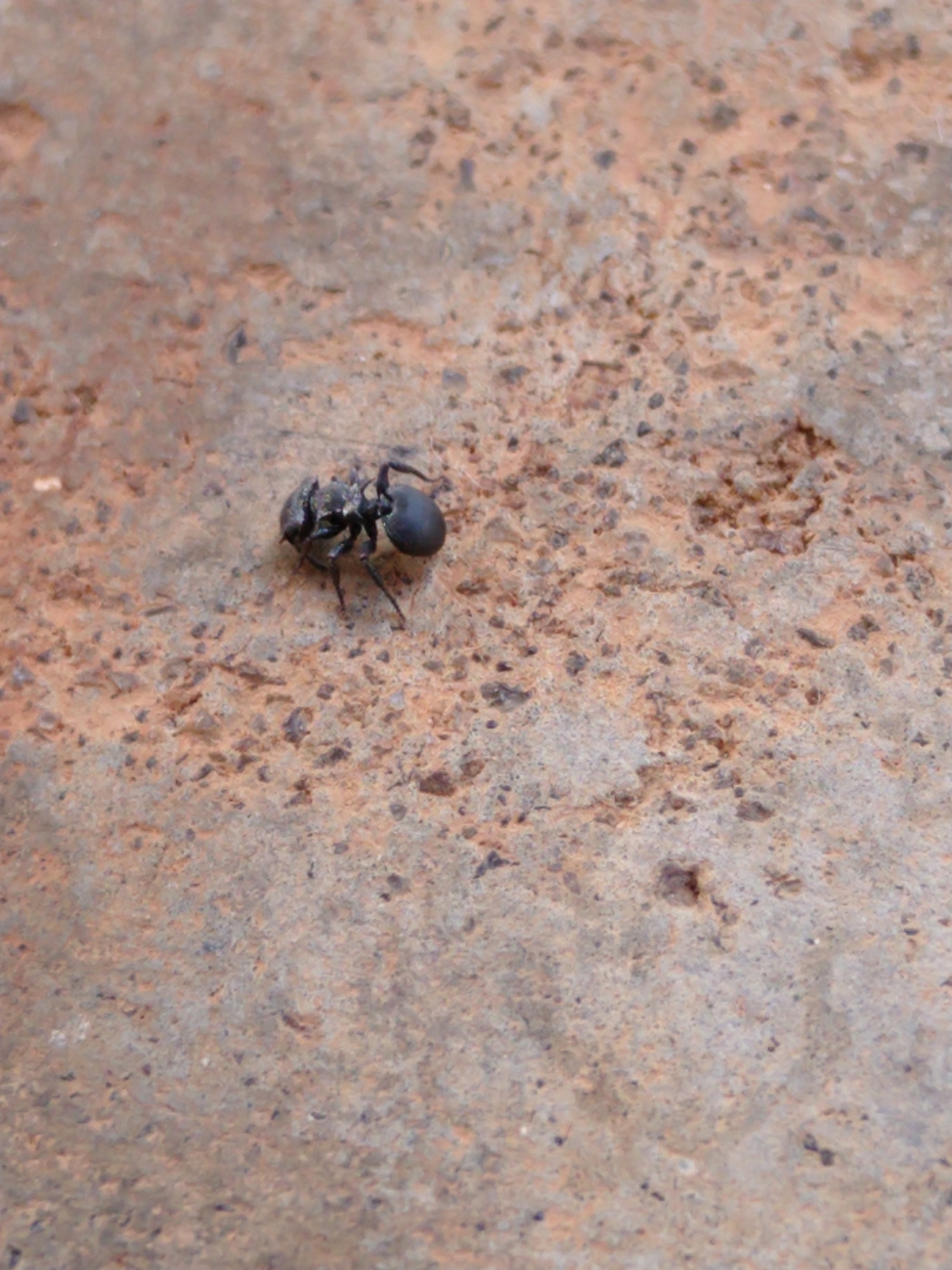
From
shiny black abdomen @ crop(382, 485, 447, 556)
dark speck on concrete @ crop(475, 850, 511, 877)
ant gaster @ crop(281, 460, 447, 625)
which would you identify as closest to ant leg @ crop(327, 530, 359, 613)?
ant gaster @ crop(281, 460, 447, 625)

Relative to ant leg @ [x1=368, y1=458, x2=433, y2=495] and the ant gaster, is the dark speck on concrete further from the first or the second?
ant leg @ [x1=368, y1=458, x2=433, y2=495]

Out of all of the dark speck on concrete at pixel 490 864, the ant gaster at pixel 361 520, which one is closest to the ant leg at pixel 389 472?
the ant gaster at pixel 361 520

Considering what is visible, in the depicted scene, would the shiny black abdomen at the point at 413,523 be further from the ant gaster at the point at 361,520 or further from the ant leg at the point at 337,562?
the ant leg at the point at 337,562

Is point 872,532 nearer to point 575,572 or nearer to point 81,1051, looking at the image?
point 575,572

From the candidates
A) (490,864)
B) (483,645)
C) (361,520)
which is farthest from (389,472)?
(490,864)

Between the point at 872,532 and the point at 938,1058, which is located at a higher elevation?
the point at 872,532

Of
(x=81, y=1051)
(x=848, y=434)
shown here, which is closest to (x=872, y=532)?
(x=848, y=434)
